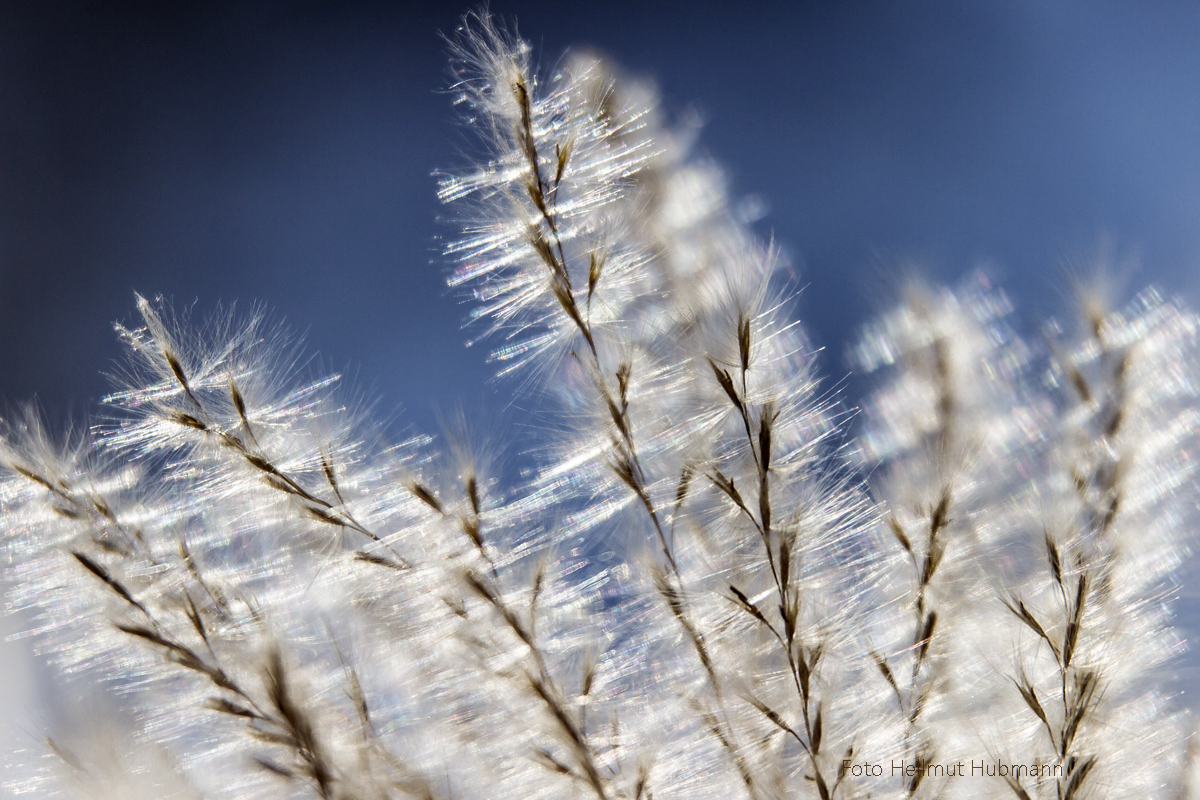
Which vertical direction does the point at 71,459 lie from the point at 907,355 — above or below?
above

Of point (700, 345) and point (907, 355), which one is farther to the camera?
point (907, 355)

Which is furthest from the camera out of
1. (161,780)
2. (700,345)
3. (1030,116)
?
(1030,116)

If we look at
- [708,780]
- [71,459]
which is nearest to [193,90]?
[71,459]

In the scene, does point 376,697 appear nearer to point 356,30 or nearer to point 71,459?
point 71,459

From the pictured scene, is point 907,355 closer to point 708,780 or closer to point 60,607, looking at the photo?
point 708,780

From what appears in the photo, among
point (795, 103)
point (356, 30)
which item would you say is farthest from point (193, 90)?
point (795, 103)

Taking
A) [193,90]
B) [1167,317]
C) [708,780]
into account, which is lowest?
[708,780]

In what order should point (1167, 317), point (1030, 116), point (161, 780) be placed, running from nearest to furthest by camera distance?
1. point (1167, 317)
2. point (161, 780)
3. point (1030, 116)
